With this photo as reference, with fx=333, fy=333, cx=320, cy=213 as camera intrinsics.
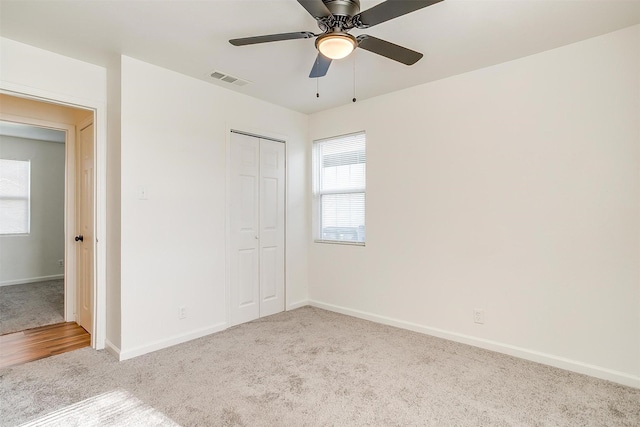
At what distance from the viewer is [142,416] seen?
198cm

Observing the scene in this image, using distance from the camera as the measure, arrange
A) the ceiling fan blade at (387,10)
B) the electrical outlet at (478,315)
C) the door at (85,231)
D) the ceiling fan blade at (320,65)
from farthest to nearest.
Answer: the door at (85,231)
the electrical outlet at (478,315)
the ceiling fan blade at (320,65)
the ceiling fan blade at (387,10)

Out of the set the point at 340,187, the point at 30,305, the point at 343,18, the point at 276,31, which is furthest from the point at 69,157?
the point at 343,18

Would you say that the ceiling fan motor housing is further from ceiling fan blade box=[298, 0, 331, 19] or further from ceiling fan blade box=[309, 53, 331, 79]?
ceiling fan blade box=[309, 53, 331, 79]

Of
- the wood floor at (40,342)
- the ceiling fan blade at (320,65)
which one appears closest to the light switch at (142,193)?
the wood floor at (40,342)

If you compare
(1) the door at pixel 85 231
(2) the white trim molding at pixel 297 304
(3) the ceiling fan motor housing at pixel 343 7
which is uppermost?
(3) the ceiling fan motor housing at pixel 343 7

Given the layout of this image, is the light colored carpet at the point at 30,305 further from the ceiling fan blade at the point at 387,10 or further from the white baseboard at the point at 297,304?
the ceiling fan blade at the point at 387,10

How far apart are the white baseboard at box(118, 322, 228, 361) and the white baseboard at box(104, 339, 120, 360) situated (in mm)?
59

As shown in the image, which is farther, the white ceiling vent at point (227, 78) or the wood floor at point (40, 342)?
the white ceiling vent at point (227, 78)

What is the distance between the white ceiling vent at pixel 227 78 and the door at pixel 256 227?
0.55 metres

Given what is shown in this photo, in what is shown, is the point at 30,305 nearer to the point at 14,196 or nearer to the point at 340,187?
the point at 14,196

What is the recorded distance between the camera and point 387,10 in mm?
1661

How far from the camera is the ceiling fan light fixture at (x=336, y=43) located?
1.75 m

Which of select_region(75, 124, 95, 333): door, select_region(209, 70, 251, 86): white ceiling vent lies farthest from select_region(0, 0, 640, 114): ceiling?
select_region(75, 124, 95, 333): door

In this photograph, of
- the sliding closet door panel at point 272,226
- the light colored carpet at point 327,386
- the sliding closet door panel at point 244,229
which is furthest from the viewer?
the sliding closet door panel at point 272,226
